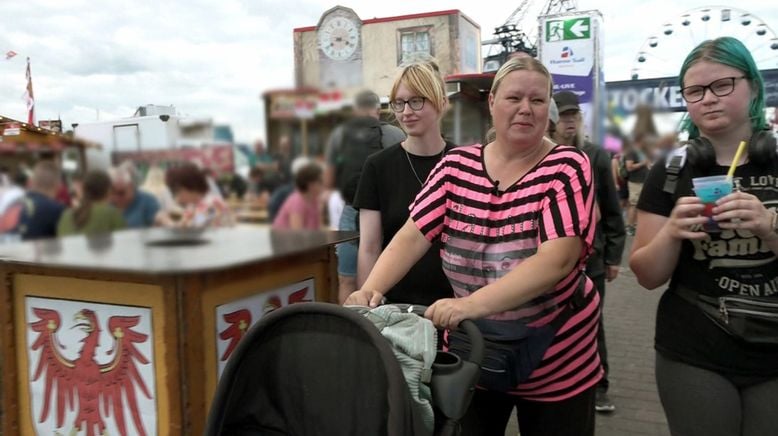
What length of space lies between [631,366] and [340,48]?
344 centimetres

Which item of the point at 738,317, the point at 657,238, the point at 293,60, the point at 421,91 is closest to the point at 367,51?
the point at 421,91

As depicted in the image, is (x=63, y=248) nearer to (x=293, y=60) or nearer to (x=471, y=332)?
(x=293, y=60)

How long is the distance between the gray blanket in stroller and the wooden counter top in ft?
Result: 1.65

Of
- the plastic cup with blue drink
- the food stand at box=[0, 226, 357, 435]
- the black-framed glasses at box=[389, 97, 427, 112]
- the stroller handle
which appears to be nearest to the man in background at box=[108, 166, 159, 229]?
the food stand at box=[0, 226, 357, 435]

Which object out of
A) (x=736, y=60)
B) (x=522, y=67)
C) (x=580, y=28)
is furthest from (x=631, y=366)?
(x=580, y=28)

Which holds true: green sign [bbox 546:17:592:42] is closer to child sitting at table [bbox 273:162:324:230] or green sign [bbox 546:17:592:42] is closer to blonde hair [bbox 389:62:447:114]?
blonde hair [bbox 389:62:447:114]

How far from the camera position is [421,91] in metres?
2.35

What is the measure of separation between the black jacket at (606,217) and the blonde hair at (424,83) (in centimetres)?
133

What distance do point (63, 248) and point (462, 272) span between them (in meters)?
1.15

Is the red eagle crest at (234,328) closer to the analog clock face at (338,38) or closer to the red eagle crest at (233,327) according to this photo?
the red eagle crest at (233,327)

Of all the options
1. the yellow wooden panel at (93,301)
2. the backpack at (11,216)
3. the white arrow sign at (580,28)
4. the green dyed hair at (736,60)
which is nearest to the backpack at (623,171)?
the white arrow sign at (580,28)

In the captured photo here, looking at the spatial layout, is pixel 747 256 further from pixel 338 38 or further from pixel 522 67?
pixel 338 38

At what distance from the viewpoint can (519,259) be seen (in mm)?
1540

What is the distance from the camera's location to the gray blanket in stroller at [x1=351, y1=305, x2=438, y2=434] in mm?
1259
